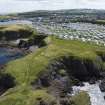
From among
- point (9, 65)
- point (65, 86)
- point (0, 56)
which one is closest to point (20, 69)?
point (9, 65)

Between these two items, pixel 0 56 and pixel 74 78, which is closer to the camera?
pixel 74 78

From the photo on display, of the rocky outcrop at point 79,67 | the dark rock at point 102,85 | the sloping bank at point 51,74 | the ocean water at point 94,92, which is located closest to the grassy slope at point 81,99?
the sloping bank at point 51,74

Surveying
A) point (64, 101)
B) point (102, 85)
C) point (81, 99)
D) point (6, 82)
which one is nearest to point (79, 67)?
point (102, 85)

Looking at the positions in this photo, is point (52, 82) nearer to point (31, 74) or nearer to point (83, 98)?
point (31, 74)

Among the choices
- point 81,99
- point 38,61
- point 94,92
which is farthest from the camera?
point 38,61

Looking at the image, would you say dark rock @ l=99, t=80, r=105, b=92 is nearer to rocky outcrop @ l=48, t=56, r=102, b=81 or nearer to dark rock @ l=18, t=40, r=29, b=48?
rocky outcrop @ l=48, t=56, r=102, b=81

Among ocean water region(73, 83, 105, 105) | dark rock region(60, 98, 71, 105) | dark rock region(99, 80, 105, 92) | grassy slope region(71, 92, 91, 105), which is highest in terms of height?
dark rock region(60, 98, 71, 105)

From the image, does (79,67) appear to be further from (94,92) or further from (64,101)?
(64,101)

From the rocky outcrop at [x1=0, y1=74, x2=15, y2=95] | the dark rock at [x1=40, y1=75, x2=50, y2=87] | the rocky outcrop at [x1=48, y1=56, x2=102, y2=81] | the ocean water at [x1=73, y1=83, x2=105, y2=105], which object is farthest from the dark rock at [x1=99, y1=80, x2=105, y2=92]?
the rocky outcrop at [x1=0, y1=74, x2=15, y2=95]
